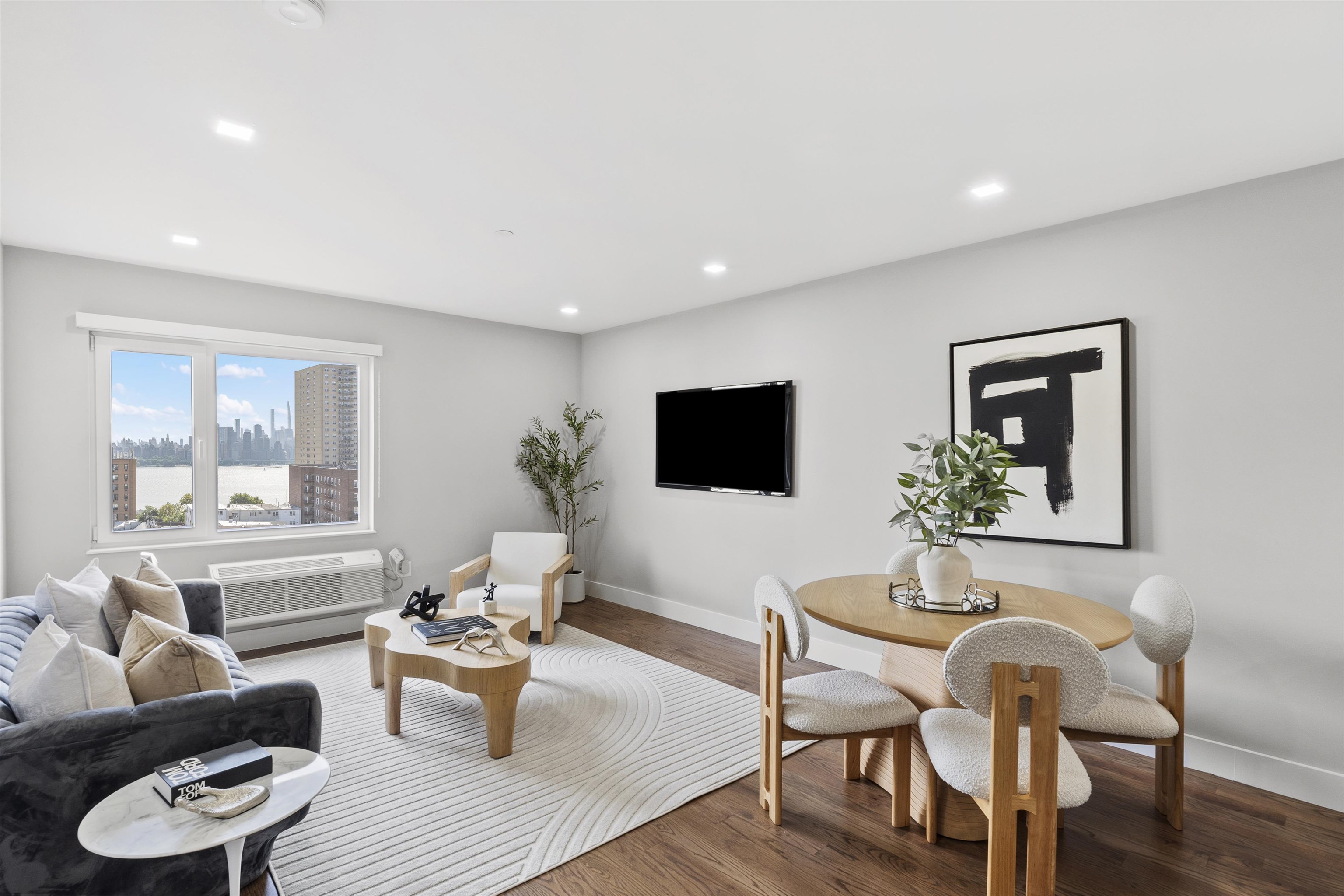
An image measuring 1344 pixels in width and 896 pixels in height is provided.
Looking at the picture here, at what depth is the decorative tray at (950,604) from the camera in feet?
7.81

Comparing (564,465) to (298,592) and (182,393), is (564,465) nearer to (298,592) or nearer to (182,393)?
(298,592)

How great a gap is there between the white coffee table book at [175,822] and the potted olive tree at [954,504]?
198cm

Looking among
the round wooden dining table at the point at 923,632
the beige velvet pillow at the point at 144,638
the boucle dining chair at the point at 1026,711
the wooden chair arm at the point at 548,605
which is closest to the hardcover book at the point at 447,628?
the wooden chair arm at the point at 548,605

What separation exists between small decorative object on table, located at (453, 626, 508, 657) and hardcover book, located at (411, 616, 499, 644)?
0.23 feet

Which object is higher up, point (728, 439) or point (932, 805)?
point (728, 439)

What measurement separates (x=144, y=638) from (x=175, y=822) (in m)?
0.98

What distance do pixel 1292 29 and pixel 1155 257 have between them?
1.30 metres

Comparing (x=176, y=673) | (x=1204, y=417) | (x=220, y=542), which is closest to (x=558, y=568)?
(x=220, y=542)

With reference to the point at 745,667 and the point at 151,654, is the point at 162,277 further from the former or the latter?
the point at 745,667

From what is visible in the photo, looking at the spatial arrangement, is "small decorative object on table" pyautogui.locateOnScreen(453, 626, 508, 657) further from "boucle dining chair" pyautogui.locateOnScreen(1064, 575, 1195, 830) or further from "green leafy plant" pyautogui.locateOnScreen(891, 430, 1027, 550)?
"boucle dining chair" pyautogui.locateOnScreen(1064, 575, 1195, 830)

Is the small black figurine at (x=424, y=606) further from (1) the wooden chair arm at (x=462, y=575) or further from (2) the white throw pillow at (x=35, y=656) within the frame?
(2) the white throw pillow at (x=35, y=656)

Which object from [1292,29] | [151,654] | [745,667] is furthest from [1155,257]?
[151,654]

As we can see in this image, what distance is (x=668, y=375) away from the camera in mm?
5328

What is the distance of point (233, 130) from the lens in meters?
2.29
